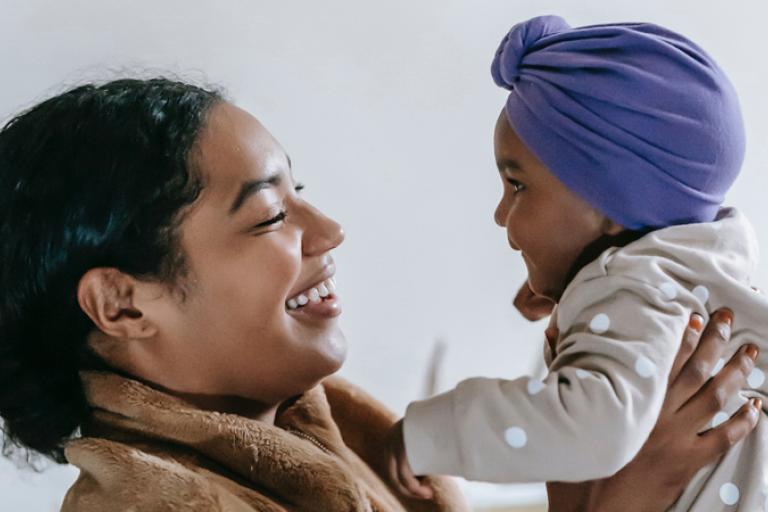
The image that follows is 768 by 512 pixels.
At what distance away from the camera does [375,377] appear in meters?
2.02

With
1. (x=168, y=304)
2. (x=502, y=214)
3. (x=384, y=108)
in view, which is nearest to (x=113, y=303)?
(x=168, y=304)

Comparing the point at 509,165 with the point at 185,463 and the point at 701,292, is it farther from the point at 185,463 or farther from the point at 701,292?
the point at 185,463

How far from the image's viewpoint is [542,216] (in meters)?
1.20

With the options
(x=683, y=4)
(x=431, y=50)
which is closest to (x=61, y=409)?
(x=431, y=50)

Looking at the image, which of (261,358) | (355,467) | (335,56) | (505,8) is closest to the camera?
(261,358)

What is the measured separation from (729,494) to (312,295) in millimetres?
568

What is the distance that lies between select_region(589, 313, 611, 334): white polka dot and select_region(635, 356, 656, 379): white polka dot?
6cm

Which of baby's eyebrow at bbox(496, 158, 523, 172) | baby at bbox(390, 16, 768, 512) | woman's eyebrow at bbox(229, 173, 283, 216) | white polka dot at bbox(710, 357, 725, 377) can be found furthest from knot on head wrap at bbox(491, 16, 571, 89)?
white polka dot at bbox(710, 357, 725, 377)

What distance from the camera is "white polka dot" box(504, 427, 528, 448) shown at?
103 centimetres

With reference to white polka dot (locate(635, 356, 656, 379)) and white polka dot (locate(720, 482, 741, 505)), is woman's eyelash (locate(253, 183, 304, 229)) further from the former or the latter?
white polka dot (locate(720, 482, 741, 505))

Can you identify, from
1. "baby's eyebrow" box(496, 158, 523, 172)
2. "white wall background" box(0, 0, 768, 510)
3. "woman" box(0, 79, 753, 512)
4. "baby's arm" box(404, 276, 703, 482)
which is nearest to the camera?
"baby's arm" box(404, 276, 703, 482)

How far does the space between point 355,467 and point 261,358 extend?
0.81 ft

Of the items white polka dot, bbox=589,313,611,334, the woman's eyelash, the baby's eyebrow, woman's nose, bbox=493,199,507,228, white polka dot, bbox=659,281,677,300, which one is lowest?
white polka dot, bbox=589,313,611,334

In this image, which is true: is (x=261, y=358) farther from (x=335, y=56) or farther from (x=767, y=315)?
(x=335, y=56)
